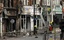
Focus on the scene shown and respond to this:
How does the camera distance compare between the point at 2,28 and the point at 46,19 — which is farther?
the point at 46,19

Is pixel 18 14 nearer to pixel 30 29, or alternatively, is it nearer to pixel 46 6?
pixel 30 29

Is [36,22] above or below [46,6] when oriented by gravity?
below

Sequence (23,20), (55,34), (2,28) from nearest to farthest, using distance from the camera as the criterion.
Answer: (55,34) → (2,28) → (23,20)

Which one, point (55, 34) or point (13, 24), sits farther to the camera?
point (13, 24)

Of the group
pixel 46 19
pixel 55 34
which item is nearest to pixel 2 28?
pixel 46 19

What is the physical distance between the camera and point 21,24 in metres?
38.8

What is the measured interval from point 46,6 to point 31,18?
378 centimetres

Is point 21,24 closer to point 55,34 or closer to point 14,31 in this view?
point 14,31

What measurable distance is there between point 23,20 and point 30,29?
191 cm

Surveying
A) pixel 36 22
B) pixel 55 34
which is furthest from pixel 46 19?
pixel 55 34

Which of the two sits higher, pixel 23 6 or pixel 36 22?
pixel 23 6

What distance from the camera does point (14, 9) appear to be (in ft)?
124

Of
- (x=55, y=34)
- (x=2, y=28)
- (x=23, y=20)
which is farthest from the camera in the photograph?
(x=23, y=20)

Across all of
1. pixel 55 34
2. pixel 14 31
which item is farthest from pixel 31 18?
pixel 55 34
